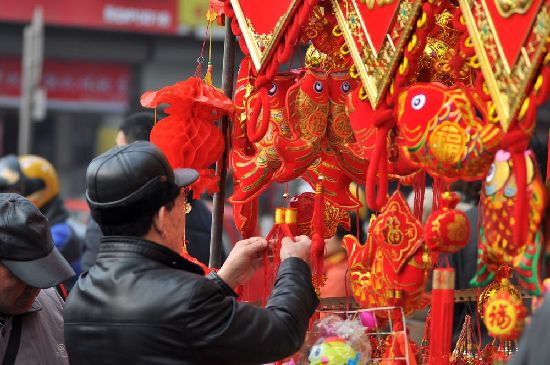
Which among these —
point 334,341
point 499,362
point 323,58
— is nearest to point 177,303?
point 334,341

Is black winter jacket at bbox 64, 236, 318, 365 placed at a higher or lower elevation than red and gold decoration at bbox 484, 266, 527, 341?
lower

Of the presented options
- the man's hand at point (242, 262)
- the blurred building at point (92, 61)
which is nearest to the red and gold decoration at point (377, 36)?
the man's hand at point (242, 262)

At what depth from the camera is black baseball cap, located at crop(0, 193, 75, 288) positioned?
101 inches

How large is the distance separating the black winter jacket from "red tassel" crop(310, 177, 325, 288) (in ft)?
1.15

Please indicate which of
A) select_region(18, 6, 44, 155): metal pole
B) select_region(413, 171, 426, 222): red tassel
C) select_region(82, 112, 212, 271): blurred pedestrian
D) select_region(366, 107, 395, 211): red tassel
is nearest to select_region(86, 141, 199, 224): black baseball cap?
select_region(366, 107, 395, 211): red tassel

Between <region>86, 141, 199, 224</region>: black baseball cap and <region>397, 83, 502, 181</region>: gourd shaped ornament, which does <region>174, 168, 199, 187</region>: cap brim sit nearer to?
<region>86, 141, 199, 224</region>: black baseball cap

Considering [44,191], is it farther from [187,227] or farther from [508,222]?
[508,222]

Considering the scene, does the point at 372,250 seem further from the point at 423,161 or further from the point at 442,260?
the point at 423,161

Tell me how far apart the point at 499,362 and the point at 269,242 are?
593 mm

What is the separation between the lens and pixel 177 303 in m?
2.04

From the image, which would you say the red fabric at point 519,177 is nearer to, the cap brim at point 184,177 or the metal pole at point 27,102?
the cap brim at point 184,177

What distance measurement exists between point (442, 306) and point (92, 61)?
10794mm

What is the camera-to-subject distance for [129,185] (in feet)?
6.97

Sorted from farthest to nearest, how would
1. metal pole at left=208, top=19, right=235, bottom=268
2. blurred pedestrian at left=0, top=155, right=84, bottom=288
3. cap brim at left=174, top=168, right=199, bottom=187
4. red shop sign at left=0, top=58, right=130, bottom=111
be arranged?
red shop sign at left=0, top=58, right=130, bottom=111 < blurred pedestrian at left=0, top=155, right=84, bottom=288 < metal pole at left=208, top=19, right=235, bottom=268 < cap brim at left=174, top=168, right=199, bottom=187
